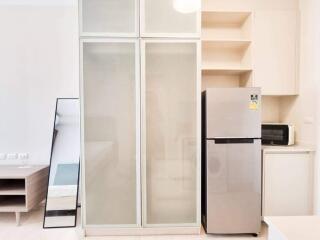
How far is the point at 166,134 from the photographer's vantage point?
8.14 ft

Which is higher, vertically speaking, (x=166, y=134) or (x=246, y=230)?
(x=166, y=134)

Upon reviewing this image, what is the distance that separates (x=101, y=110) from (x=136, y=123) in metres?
0.38

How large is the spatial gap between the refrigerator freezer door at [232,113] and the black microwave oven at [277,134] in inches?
18.1

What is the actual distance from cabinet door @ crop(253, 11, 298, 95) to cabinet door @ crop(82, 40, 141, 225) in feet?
4.63

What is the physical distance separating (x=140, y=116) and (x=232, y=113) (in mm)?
923

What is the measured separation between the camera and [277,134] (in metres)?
2.72

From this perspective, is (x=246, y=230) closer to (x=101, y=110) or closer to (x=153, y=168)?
(x=153, y=168)

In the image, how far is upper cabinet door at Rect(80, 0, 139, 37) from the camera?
2.41 metres

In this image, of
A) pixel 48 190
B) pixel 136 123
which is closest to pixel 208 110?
pixel 136 123

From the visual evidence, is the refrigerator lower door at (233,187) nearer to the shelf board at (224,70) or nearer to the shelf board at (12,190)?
the shelf board at (224,70)

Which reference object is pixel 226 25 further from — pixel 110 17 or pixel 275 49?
pixel 110 17

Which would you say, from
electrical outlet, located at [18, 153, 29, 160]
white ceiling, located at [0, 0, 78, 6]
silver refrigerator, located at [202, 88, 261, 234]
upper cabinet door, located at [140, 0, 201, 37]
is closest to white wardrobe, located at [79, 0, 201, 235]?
upper cabinet door, located at [140, 0, 201, 37]

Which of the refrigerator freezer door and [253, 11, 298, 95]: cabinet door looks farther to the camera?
[253, 11, 298, 95]: cabinet door

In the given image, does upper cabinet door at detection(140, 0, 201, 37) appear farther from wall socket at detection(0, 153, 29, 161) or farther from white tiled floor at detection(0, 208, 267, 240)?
wall socket at detection(0, 153, 29, 161)
